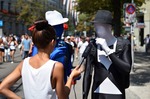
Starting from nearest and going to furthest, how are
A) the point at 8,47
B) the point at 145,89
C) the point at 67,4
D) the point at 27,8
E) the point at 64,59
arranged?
the point at 64,59, the point at 145,89, the point at 8,47, the point at 27,8, the point at 67,4

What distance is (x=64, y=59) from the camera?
3432 millimetres

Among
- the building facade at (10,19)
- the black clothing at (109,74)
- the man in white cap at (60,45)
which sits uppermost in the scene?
the man in white cap at (60,45)

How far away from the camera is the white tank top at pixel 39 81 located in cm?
266

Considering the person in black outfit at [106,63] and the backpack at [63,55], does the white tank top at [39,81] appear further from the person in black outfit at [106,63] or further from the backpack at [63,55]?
the person in black outfit at [106,63]

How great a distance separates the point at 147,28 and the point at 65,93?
44.8 meters

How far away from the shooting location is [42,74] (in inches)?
105

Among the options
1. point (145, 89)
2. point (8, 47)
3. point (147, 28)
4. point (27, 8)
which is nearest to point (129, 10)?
point (145, 89)

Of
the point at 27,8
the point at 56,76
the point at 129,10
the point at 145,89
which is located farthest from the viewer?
the point at 27,8

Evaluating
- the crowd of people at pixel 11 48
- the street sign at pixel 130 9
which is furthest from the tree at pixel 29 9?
the street sign at pixel 130 9

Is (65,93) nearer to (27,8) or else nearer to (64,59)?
(64,59)

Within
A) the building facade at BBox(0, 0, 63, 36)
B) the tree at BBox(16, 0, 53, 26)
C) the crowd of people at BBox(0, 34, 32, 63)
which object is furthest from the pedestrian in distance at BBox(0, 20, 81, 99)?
the tree at BBox(16, 0, 53, 26)

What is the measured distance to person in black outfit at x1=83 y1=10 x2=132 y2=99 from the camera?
3516 mm

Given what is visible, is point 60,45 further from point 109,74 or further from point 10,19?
point 10,19

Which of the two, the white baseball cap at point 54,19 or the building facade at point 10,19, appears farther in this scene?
the building facade at point 10,19
